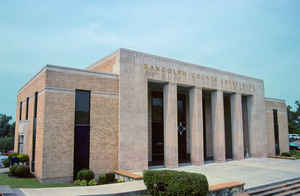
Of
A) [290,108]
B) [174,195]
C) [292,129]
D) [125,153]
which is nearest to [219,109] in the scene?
[125,153]

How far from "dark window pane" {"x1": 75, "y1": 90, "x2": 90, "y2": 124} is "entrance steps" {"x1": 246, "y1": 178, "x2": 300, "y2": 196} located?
1140 cm

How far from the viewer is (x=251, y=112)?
30.0 meters

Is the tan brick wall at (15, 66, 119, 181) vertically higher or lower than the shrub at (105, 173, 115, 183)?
higher

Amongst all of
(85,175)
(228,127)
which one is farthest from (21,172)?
(228,127)

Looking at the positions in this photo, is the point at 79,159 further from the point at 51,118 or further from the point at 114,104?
the point at 114,104

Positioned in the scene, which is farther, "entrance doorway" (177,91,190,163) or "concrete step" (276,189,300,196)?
"entrance doorway" (177,91,190,163)

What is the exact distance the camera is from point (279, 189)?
14664mm

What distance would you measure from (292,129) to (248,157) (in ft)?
130

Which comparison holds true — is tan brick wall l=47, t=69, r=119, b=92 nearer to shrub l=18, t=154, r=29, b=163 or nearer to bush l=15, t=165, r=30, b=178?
bush l=15, t=165, r=30, b=178

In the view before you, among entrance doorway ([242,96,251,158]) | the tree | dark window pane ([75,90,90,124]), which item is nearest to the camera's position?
dark window pane ([75,90,90,124])

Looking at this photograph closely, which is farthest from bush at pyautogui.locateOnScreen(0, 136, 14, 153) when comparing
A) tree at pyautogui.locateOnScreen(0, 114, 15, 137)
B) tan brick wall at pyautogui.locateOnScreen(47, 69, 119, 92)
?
tan brick wall at pyautogui.locateOnScreen(47, 69, 119, 92)

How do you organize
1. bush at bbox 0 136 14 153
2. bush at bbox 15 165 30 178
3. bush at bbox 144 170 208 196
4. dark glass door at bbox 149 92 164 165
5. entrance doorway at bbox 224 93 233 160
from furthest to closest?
bush at bbox 0 136 14 153, entrance doorway at bbox 224 93 233 160, dark glass door at bbox 149 92 164 165, bush at bbox 15 165 30 178, bush at bbox 144 170 208 196

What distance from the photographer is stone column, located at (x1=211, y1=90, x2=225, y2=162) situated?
25266mm

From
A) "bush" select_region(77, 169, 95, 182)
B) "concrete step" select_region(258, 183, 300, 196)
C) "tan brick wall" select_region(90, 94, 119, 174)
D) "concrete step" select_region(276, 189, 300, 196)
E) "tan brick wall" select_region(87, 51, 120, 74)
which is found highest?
Result: "tan brick wall" select_region(87, 51, 120, 74)
